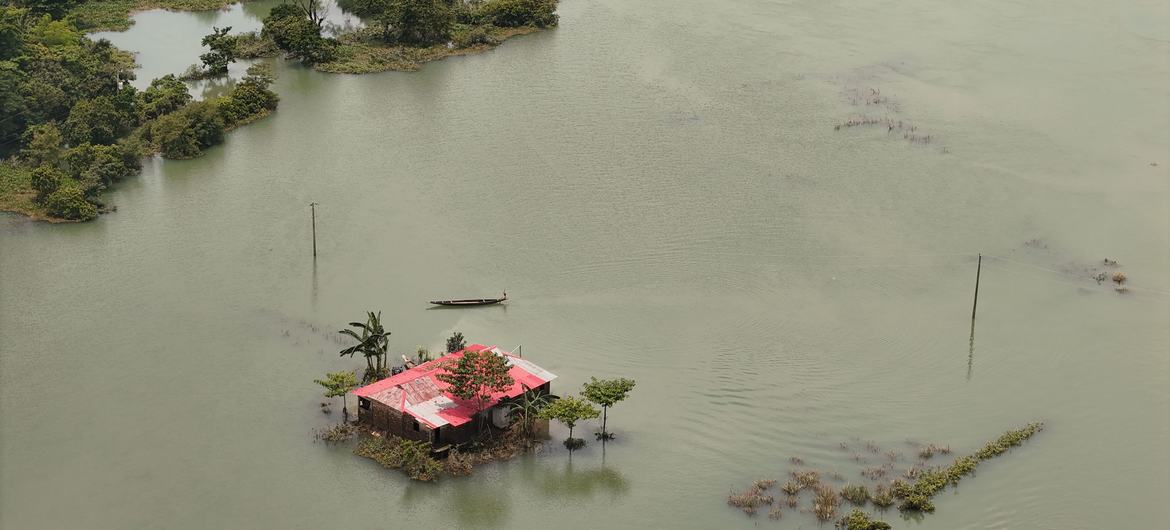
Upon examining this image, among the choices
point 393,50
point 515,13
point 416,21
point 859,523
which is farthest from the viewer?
point 515,13

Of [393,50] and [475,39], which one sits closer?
[393,50]

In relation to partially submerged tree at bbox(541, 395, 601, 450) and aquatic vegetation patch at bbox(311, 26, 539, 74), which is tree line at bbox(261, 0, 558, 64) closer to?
aquatic vegetation patch at bbox(311, 26, 539, 74)

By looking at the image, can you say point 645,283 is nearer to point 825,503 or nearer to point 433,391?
point 433,391

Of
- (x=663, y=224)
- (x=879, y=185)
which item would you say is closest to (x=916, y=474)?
(x=663, y=224)

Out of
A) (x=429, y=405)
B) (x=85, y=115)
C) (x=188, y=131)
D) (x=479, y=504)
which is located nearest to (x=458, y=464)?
(x=479, y=504)

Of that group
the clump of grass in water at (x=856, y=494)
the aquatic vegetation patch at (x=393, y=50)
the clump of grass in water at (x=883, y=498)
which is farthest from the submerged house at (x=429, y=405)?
the aquatic vegetation patch at (x=393, y=50)

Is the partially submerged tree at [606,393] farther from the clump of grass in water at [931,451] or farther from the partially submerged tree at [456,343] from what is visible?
the clump of grass in water at [931,451]

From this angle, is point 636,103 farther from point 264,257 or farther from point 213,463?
point 213,463
